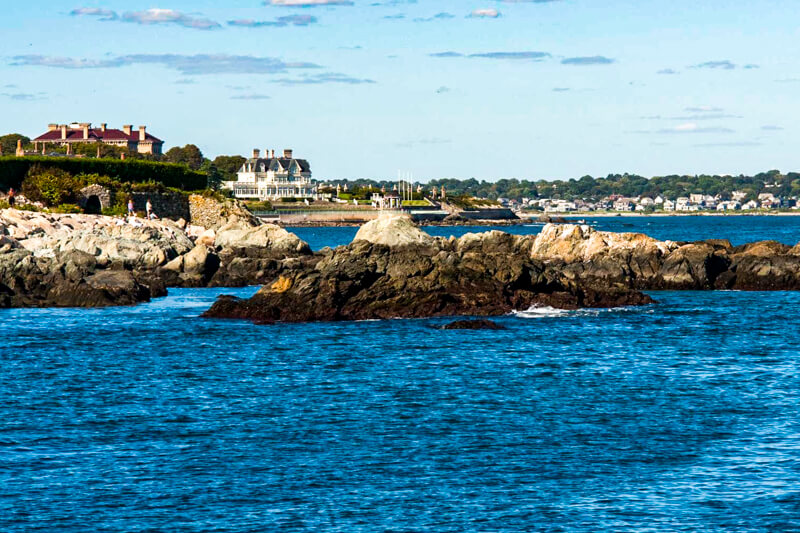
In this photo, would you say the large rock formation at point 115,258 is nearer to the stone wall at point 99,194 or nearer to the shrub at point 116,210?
the shrub at point 116,210

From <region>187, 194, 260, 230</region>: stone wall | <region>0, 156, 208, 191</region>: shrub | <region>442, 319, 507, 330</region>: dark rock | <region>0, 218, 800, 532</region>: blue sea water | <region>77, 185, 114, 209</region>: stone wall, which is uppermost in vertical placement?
<region>0, 156, 208, 191</region>: shrub

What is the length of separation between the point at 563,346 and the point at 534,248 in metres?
28.3

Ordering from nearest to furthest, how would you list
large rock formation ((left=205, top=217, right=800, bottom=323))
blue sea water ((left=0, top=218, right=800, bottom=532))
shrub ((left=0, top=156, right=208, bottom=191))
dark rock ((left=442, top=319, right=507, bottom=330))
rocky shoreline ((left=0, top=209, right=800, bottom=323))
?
blue sea water ((left=0, top=218, right=800, bottom=532)), dark rock ((left=442, top=319, right=507, bottom=330)), large rock formation ((left=205, top=217, right=800, bottom=323)), rocky shoreline ((left=0, top=209, right=800, bottom=323)), shrub ((left=0, top=156, right=208, bottom=191))

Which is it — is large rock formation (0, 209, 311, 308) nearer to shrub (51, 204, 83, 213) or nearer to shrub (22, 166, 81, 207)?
shrub (51, 204, 83, 213)

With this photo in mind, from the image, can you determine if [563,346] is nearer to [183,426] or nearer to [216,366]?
[216,366]

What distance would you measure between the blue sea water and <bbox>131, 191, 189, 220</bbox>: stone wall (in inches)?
2767

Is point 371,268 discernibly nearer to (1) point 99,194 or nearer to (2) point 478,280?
(2) point 478,280

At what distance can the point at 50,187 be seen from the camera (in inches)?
4195

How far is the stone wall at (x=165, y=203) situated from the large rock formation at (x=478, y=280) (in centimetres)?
5544

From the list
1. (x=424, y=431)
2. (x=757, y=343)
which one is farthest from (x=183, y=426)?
(x=757, y=343)

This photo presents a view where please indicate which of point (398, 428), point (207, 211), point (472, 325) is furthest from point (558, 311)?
point (207, 211)

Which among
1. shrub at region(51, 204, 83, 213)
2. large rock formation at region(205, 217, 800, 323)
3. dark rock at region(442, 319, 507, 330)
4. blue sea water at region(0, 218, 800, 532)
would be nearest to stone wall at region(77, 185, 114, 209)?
shrub at region(51, 204, 83, 213)

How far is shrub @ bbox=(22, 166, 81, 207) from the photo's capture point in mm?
105125

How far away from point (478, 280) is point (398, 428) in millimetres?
24356
